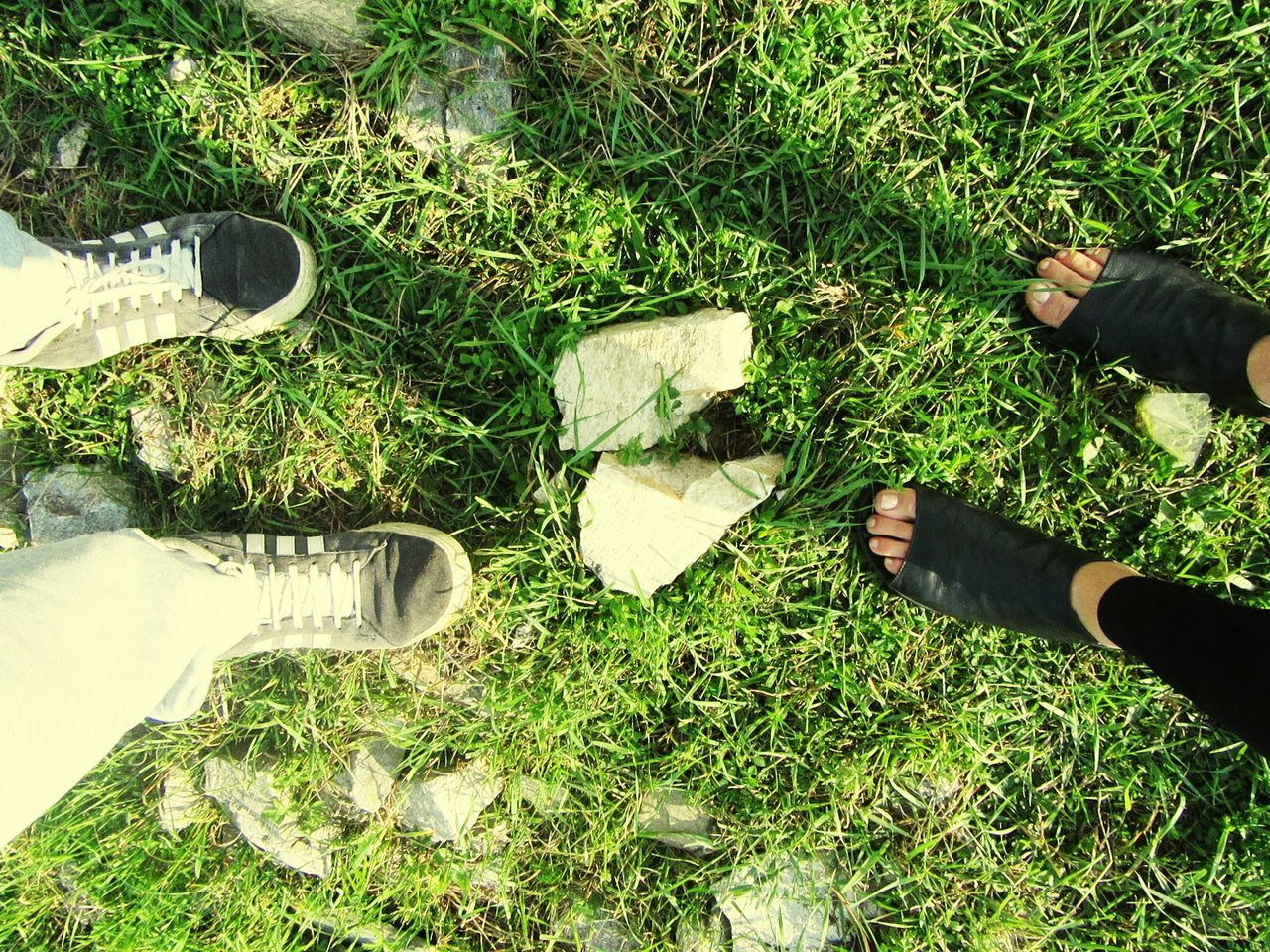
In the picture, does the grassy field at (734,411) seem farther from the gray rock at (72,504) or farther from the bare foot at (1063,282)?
the gray rock at (72,504)

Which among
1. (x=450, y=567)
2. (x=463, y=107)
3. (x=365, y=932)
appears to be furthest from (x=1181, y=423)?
(x=365, y=932)

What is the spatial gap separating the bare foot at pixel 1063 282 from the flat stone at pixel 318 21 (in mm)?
2392

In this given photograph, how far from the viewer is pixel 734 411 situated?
107 inches

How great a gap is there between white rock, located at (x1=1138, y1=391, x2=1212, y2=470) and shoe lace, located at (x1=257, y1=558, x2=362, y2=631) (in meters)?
2.73

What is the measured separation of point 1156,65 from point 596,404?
7.01 ft

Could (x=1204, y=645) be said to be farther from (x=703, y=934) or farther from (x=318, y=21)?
(x=318, y=21)

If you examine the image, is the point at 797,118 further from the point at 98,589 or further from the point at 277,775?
the point at 277,775

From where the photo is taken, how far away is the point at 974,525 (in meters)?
2.62

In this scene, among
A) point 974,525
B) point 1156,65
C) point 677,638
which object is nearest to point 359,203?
point 677,638

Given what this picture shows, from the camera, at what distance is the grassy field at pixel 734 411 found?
2572 millimetres

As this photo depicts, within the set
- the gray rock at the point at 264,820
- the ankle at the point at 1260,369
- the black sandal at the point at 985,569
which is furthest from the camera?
the gray rock at the point at 264,820

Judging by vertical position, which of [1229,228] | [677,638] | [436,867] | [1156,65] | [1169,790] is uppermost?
[1156,65]

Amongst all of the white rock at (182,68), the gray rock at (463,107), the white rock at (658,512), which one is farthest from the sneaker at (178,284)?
the white rock at (658,512)

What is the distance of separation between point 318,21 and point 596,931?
10.7 feet
